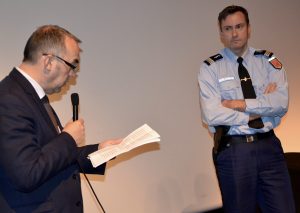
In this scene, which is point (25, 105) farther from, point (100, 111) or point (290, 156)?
point (290, 156)

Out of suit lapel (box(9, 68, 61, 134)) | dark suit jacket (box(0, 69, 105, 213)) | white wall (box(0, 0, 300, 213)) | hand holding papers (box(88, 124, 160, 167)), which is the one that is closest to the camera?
dark suit jacket (box(0, 69, 105, 213))

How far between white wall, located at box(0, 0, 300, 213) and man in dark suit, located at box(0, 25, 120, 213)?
1163 mm

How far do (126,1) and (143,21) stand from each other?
218 mm

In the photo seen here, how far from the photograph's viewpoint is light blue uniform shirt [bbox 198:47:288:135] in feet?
7.42

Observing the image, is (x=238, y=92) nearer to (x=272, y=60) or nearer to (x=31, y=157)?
(x=272, y=60)

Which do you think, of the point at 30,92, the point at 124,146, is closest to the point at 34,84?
the point at 30,92

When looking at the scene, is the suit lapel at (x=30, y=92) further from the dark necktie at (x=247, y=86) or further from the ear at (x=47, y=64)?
the dark necktie at (x=247, y=86)

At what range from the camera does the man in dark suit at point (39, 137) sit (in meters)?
1.25

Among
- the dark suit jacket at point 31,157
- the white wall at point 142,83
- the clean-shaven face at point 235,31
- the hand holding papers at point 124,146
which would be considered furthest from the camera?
the white wall at point 142,83

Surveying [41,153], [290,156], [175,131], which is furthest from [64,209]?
[290,156]

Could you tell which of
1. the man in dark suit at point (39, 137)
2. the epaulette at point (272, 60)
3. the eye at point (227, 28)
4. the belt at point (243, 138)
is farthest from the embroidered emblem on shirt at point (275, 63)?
the man in dark suit at point (39, 137)

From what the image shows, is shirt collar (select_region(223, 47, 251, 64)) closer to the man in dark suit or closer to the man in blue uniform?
the man in blue uniform

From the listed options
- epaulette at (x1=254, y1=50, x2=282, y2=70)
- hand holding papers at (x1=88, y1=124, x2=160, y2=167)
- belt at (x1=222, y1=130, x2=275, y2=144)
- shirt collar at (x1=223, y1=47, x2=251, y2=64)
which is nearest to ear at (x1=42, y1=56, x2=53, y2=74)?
hand holding papers at (x1=88, y1=124, x2=160, y2=167)

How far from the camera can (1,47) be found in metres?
2.46
